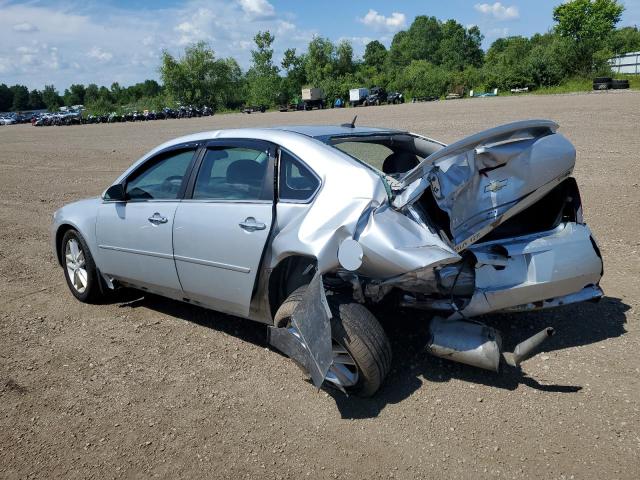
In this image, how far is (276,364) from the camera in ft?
13.9

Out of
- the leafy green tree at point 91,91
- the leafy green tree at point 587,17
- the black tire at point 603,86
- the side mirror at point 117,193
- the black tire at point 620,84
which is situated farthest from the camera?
the leafy green tree at point 91,91

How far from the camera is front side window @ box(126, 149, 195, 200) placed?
466 centimetres

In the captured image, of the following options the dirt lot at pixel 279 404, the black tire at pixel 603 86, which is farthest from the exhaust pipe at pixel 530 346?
the black tire at pixel 603 86

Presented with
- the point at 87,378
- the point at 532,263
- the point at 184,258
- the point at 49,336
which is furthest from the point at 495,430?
the point at 49,336

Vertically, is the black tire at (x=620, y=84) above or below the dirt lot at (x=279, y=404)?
below

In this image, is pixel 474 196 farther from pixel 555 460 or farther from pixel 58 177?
pixel 58 177

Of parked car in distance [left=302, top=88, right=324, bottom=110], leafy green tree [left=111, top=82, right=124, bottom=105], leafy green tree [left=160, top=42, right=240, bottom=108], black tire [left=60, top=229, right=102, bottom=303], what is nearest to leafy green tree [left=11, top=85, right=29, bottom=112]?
leafy green tree [left=111, top=82, right=124, bottom=105]

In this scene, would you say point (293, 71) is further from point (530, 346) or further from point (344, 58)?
point (530, 346)

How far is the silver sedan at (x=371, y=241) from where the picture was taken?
3.45 m

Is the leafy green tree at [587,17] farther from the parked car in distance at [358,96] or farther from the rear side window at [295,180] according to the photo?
the rear side window at [295,180]

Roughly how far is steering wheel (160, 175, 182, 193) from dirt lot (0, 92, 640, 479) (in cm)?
118

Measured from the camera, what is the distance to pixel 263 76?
312 ft

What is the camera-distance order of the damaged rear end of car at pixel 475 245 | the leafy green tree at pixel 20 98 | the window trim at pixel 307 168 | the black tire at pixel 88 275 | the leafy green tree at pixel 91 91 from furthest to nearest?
the leafy green tree at pixel 20 98 → the leafy green tree at pixel 91 91 → the black tire at pixel 88 275 → the window trim at pixel 307 168 → the damaged rear end of car at pixel 475 245

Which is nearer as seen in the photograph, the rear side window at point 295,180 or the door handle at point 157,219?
the rear side window at point 295,180
